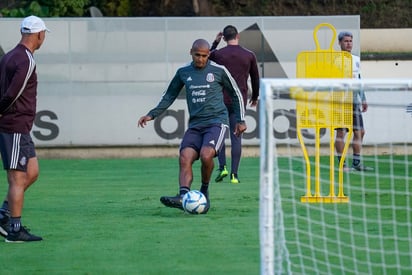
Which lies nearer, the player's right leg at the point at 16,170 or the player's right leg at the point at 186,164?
the player's right leg at the point at 16,170

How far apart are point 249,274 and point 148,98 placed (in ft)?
40.5

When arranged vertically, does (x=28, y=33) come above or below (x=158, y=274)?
above

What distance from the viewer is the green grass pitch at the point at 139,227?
8.86m

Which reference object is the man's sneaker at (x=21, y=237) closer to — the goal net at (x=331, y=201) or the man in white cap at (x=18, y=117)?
the man in white cap at (x=18, y=117)

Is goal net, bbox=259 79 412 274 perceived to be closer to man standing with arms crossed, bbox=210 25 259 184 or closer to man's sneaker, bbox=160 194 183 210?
man standing with arms crossed, bbox=210 25 259 184

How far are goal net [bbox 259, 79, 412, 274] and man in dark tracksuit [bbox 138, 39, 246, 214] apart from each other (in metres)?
0.61

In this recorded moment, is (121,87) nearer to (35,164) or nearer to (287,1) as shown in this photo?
(35,164)

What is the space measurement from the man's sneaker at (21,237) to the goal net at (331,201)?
88.3 inches

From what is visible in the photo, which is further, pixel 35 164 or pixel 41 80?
pixel 41 80

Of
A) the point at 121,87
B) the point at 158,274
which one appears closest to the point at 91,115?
the point at 121,87

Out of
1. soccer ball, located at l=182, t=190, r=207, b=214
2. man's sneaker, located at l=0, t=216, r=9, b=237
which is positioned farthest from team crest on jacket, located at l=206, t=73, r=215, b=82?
man's sneaker, located at l=0, t=216, r=9, b=237

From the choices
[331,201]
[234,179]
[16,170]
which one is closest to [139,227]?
[16,170]

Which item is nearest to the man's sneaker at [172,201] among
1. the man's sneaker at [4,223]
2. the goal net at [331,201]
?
the goal net at [331,201]

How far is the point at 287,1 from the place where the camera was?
3234 centimetres
